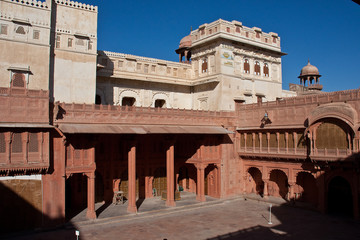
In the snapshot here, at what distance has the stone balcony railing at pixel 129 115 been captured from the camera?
2050cm

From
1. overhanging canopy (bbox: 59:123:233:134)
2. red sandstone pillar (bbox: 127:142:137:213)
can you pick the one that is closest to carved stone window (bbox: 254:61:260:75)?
overhanging canopy (bbox: 59:123:233:134)

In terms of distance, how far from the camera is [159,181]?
29.4 m

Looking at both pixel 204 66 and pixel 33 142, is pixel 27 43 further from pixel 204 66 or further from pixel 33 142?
pixel 204 66

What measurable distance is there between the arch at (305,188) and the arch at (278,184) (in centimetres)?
122

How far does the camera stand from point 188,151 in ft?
93.5

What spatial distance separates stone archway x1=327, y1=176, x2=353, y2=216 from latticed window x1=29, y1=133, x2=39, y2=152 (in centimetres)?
2039

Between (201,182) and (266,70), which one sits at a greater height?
(266,70)

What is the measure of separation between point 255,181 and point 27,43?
22.3 meters

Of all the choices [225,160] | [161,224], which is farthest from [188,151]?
[161,224]

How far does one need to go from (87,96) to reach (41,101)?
6427 mm

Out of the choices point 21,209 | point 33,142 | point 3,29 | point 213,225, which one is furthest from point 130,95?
point 213,225

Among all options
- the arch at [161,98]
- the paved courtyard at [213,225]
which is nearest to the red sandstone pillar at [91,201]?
the paved courtyard at [213,225]

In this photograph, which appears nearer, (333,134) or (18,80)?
(18,80)

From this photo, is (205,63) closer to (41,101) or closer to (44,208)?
(41,101)
